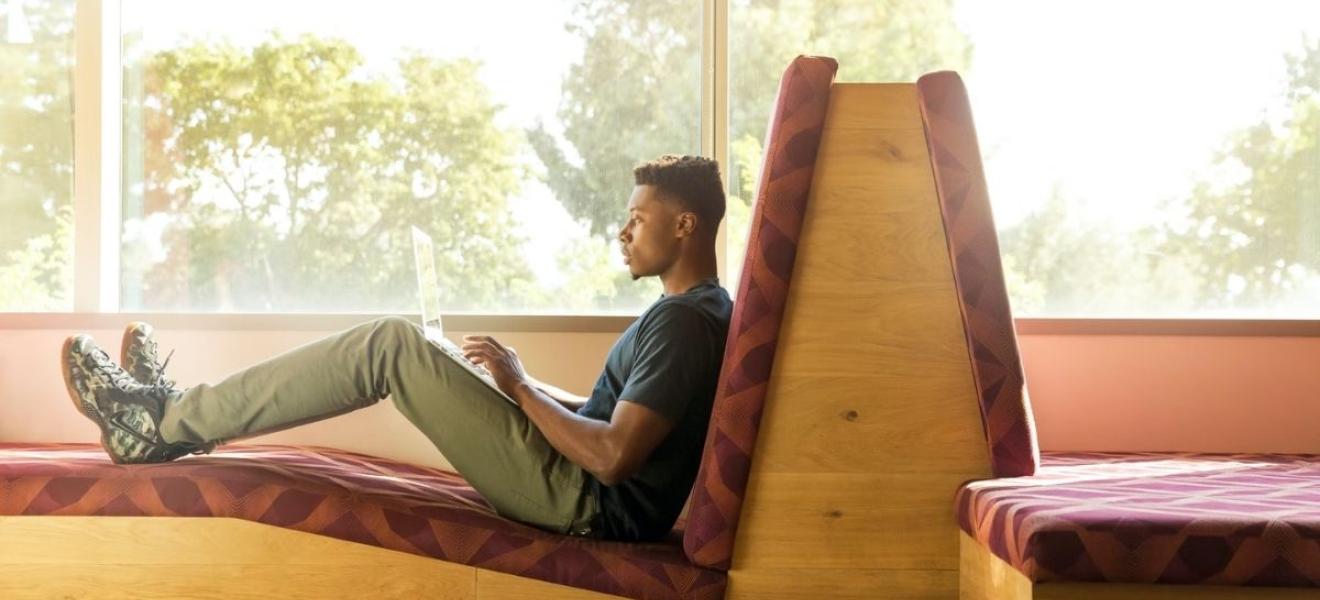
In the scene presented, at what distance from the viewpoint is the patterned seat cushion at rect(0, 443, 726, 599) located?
203 cm

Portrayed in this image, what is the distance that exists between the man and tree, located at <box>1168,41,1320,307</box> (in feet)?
5.03

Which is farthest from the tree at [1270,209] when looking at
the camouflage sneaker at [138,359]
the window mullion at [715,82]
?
the camouflage sneaker at [138,359]

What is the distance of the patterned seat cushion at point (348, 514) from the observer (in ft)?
6.67

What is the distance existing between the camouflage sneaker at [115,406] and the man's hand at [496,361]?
53cm

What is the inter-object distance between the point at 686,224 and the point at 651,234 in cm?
7

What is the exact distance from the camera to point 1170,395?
301cm

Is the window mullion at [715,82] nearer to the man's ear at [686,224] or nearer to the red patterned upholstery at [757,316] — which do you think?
the man's ear at [686,224]

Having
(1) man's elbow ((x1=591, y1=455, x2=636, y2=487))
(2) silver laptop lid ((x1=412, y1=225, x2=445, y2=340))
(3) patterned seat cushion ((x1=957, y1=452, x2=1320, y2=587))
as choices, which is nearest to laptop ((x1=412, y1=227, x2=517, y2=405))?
(2) silver laptop lid ((x1=412, y1=225, x2=445, y2=340))

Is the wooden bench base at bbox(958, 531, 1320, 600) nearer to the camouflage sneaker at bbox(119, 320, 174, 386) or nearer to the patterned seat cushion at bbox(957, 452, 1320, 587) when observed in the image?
the patterned seat cushion at bbox(957, 452, 1320, 587)

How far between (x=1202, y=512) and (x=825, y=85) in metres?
0.89

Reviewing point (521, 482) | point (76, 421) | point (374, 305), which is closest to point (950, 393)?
point (521, 482)

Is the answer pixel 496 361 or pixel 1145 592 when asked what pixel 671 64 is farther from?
pixel 1145 592

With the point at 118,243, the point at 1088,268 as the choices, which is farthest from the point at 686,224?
the point at 118,243

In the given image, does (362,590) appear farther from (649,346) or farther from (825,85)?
(825,85)
